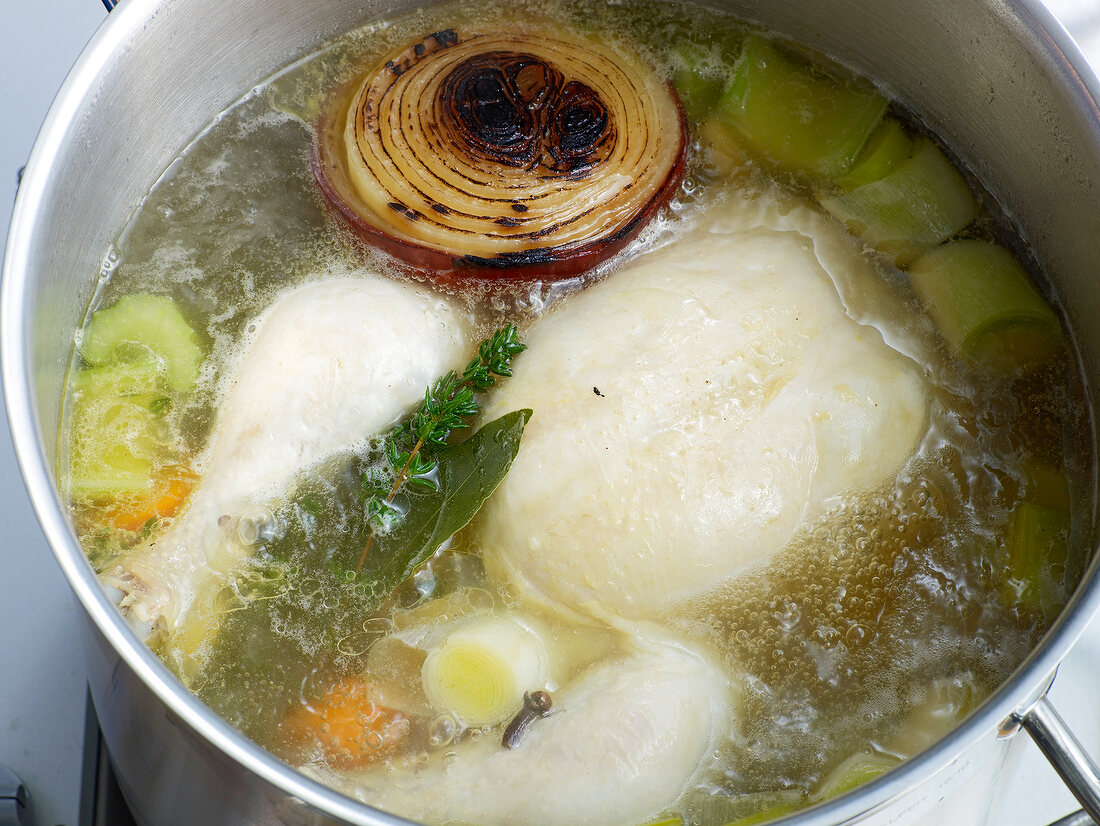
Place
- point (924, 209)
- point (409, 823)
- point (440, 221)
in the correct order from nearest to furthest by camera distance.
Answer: point (409, 823) < point (440, 221) < point (924, 209)

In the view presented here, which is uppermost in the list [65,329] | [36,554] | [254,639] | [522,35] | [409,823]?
[522,35]

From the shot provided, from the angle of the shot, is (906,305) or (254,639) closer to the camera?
(254,639)

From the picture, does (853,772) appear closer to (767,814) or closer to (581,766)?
(767,814)

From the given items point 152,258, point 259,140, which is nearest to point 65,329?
point 152,258

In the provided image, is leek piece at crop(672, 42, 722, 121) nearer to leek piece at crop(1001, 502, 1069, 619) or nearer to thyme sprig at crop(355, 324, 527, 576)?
thyme sprig at crop(355, 324, 527, 576)

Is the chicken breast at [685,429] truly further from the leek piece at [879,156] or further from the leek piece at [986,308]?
the leek piece at [879,156]

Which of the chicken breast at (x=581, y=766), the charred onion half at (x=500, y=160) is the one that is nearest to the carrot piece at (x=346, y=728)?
the chicken breast at (x=581, y=766)

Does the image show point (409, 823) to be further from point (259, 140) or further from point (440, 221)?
point (259, 140)

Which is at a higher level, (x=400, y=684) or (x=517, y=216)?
(x=517, y=216)
